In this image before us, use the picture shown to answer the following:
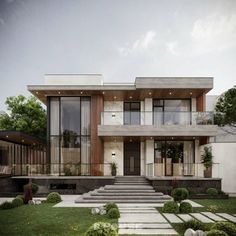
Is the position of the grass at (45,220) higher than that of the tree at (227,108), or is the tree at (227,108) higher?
the tree at (227,108)

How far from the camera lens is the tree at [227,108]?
20.3 meters

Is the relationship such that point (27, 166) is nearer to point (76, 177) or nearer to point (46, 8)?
point (76, 177)

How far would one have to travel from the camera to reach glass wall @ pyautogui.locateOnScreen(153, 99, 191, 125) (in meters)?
24.1

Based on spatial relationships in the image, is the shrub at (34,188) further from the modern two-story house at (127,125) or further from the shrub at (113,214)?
the shrub at (113,214)

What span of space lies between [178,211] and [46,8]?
9831mm

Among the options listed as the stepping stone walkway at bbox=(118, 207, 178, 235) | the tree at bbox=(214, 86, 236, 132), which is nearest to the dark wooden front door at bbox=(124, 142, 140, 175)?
the tree at bbox=(214, 86, 236, 132)

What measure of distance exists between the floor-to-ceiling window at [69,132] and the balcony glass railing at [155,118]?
5.10 ft

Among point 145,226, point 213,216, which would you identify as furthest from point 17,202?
point 213,216

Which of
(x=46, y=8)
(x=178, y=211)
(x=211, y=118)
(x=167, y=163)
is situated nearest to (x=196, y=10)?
(x=46, y=8)

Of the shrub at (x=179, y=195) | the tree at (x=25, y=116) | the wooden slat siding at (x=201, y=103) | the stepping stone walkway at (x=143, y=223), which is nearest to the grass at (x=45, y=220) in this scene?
the stepping stone walkway at (x=143, y=223)

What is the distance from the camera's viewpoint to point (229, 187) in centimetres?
2375

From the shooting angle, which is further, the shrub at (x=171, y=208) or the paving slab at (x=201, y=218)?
the shrub at (x=171, y=208)

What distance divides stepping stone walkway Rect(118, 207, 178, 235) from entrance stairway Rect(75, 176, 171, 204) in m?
2.88

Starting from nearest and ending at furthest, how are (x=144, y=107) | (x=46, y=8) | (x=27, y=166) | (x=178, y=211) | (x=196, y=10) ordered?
(x=46, y=8)
(x=196, y=10)
(x=178, y=211)
(x=27, y=166)
(x=144, y=107)
